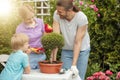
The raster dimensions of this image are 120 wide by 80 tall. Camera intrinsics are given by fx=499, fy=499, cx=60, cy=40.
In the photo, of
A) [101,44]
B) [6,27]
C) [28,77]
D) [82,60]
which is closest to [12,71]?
[28,77]

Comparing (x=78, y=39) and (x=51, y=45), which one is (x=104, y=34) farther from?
(x=51, y=45)

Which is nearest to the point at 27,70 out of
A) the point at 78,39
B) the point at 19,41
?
the point at 19,41

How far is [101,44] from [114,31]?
30 centimetres

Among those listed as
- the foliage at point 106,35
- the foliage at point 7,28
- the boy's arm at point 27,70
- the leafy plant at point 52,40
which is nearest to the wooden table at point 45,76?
the boy's arm at point 27,70

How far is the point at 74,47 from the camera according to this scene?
5422 millimetres

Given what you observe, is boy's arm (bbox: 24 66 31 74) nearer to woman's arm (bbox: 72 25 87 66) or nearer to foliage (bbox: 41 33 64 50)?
foliage (bbox: 41 33 64 50)

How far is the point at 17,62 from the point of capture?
4.92m

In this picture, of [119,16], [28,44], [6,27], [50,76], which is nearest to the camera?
[50,76]

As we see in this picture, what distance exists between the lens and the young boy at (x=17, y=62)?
4914mm

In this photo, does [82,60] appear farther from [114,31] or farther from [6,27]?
[114,31]

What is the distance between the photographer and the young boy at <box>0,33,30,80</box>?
4.91 metres

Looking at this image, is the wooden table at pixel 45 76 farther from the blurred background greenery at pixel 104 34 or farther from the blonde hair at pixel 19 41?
the blurred background greenery at pixel 104 34

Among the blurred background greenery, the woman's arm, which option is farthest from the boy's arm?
the blurred background greenery

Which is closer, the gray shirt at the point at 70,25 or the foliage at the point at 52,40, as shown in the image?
the foliage at the point at 52,40
